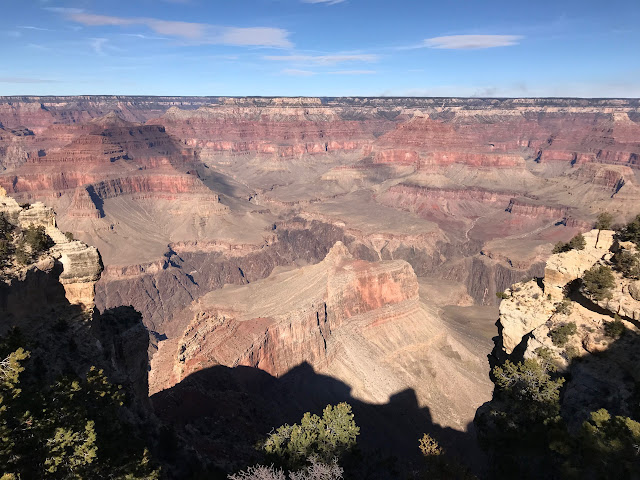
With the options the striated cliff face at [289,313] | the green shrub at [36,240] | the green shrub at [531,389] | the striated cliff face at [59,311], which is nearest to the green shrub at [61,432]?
the striated cliff face at [59,311]

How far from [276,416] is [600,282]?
3331cm

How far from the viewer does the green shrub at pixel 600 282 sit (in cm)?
2838

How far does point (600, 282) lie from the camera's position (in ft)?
93.7

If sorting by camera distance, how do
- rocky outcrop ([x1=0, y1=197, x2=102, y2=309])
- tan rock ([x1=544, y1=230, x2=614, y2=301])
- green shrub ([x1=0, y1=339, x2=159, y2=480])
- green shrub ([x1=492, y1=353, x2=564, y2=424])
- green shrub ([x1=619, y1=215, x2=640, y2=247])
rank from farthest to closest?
1. tan rock ([x1=544, y1=230, x2=614, y2=301])
2. green shrub ([x1=619, y1=215, x2=640, y2=247])
3. rocky outcrop ([x1=0, y1=197, x2=102, y2=309])
4. green shrub ([x1=492, y1=353, x2=564, y2=424])
5. green shrub ([x1=0, y1=339, x2=159, y2=480])

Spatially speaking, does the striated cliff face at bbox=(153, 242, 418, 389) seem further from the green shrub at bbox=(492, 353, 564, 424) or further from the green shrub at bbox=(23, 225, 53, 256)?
the green shrub at bbox=(492, 353, 564, 424)

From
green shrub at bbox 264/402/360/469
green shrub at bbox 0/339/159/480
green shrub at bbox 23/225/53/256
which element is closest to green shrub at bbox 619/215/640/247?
green shrub at bbox 264/402/360/469

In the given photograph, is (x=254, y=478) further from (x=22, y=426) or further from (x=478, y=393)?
(x=478, y=393)

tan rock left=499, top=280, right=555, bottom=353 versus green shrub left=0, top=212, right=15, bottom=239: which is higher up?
green shrub left=0, top=212, right=15, bottom=239

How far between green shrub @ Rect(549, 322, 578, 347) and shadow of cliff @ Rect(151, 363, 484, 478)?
594 inches

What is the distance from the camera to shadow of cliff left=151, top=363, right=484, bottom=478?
113 ft

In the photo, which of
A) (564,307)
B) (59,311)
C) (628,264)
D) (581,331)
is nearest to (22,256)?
(59,311)

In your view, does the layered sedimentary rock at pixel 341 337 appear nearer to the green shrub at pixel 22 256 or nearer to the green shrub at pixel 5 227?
the green shrub at pixel 5 227

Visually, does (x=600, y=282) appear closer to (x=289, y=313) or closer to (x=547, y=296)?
(x=547, y=296)

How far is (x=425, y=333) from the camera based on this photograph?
6556 cm
